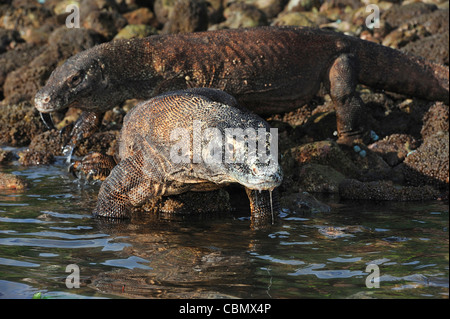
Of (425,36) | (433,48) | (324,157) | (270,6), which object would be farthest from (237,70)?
(270,6)

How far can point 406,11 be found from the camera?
56.5ft

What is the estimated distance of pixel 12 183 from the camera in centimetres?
900

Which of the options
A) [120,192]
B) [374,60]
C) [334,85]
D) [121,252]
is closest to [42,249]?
[121,252]

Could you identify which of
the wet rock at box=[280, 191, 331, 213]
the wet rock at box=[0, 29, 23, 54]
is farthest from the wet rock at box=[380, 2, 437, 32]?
the wet rock at box=[280, 191, 331, 213]

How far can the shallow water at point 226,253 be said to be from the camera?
16.9 ft

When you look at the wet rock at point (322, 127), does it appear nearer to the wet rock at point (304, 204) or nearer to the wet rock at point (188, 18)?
the wet rock at point (304, 204)

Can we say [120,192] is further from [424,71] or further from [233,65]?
[424,71]

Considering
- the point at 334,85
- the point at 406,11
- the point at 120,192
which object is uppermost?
the point at 406,11

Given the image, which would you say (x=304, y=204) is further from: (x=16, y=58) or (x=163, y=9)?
(x=163, y=9)

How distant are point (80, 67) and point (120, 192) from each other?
271cm

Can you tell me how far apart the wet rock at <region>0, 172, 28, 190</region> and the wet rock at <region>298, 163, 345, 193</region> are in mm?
3575

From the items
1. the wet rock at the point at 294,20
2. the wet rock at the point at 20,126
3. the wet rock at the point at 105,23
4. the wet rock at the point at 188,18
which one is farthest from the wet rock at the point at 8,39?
the wet rock at the point at 294,20

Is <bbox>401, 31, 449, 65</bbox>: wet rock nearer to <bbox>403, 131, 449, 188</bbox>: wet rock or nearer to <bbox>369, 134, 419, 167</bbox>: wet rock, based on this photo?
<bbox>369, 134, 419, 167</bbox>: wet rock

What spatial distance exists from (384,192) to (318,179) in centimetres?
88
